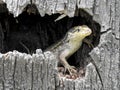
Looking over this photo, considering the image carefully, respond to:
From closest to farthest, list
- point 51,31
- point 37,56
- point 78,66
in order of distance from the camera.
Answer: point 37,56
point 78,66
point 51,31

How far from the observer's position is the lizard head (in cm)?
399

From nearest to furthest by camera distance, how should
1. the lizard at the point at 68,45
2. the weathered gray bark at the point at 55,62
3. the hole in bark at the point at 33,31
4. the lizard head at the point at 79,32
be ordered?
the weathered gray bark at the point at 55,62
the lizard head at the point at 79,32
the lizard at the point at 68,45
the hole in bark at the point at 33,31

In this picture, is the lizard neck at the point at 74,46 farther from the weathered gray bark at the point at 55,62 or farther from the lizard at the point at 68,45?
the weathered gray bark at the point at 55,62

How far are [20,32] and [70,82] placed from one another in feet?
5.30

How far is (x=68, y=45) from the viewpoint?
193 inches

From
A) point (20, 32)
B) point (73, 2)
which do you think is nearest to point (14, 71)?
point (73, 2)

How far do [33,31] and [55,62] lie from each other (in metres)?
1.57

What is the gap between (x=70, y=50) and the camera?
4707 millimetres

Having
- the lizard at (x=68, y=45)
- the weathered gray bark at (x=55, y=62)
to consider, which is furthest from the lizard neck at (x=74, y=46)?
the weathered gray bark at (x=55, y=62)

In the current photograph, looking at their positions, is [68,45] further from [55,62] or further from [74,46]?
[55,62]

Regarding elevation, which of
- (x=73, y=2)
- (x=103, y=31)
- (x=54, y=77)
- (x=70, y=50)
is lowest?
(x=70, y=50)

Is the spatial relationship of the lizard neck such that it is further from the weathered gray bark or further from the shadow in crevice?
the weathered gray bark

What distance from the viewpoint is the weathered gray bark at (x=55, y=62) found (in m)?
3.45

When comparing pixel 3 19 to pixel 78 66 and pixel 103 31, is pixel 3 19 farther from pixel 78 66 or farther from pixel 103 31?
pixel 103 31
